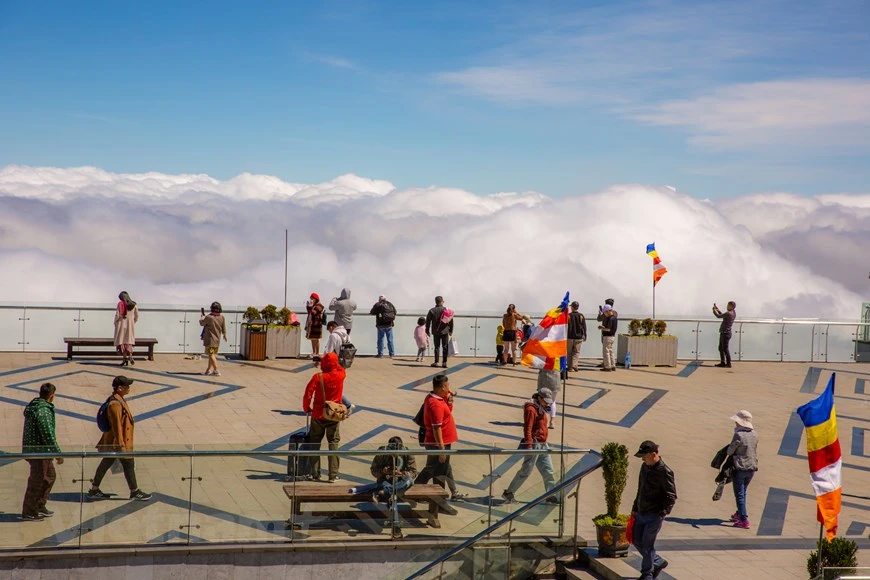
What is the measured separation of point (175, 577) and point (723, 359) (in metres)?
20.1

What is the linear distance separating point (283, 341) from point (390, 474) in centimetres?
1463

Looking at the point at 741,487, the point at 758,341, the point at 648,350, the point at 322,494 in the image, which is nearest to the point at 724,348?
the point at 648,350

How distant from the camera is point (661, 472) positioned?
11.4 meters

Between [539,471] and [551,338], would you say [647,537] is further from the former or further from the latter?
[551,338]

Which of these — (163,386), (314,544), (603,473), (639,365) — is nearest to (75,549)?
(314,544)

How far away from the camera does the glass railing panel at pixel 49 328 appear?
27141mm

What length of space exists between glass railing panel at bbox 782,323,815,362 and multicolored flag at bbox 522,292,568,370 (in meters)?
18.6

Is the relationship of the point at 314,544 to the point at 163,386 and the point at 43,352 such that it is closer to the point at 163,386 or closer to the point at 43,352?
the point at 163,386

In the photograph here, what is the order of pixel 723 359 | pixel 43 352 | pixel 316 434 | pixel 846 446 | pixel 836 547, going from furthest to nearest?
pixel 723 359 < pixel 43 352 < pixel 846 446 < pixel 316 434 < pixel 836 547

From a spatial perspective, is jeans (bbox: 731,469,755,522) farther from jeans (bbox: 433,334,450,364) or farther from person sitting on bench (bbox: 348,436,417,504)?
jeans (bbox: 433,334,450,364)

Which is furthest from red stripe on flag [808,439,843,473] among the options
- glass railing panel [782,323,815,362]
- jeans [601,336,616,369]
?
glass railing panel [782,323,815,362]

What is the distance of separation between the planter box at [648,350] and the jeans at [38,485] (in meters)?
18.9

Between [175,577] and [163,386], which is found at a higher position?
[163,386]

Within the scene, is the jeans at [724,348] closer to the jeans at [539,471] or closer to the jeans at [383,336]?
the jeans at [383,336]
